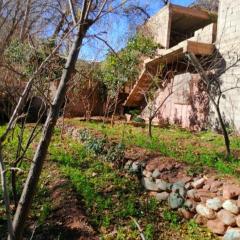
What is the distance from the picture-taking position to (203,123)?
1138 centimetres

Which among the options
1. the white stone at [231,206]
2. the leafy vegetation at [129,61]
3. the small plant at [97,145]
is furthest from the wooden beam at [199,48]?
the white stone at [231,206]

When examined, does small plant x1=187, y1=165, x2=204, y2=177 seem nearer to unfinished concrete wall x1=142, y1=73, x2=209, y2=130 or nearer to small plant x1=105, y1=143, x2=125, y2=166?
small plant x1=105, y1=143, x2=125, y2=166

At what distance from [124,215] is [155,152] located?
7.06 ft

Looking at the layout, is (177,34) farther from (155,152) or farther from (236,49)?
(155,152)

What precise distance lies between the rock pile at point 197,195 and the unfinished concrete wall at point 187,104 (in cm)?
463

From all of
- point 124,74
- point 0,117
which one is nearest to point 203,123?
point 124,74

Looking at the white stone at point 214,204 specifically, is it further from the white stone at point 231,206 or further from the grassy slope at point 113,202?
the grassy slope at point 113,202

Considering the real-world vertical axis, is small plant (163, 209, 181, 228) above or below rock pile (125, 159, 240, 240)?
below

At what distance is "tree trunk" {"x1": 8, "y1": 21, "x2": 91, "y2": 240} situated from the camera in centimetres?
212

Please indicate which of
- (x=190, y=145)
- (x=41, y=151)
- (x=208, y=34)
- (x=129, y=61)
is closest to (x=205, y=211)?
(x=190, y=145)

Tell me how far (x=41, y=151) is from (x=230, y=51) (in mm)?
9124

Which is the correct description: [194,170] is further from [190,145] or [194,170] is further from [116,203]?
[190,145]

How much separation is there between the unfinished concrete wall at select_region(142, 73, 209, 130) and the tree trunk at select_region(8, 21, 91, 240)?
8.59 metres

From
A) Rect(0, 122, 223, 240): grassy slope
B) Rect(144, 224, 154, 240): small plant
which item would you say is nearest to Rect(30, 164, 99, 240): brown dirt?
Rect(0, 122, 223, 240): grassy slope
